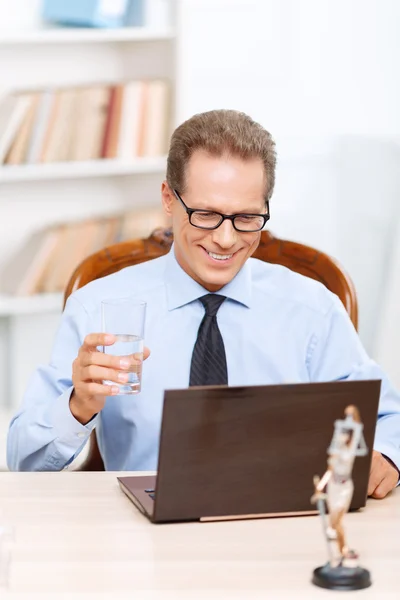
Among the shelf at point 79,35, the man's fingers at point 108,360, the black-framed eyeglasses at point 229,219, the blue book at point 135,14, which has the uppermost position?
the blue book at point 135,14

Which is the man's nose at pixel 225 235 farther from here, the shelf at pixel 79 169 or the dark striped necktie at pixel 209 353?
the shelf at pixel 79 169

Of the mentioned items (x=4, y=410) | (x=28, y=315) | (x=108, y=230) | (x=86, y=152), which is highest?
(x=86, y=152)

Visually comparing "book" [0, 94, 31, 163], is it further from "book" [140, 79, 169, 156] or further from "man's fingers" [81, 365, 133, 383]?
"man's fingers" [81, 365, 133, 383]

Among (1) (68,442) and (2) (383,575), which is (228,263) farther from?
(2) (383,575)

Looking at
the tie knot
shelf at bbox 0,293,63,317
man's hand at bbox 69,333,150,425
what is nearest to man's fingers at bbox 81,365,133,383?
man's hand at bbox 69,333,150,425

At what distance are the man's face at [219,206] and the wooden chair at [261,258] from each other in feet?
0.99

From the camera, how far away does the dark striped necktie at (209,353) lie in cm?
192

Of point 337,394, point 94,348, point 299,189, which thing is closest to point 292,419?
point 337,394

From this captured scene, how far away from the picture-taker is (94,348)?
61.8 inches

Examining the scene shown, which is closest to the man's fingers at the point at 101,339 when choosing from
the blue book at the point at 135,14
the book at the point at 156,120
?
the book at the point at 156,120

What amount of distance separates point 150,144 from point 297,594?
2734 mm

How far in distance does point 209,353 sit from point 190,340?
0.07 metres

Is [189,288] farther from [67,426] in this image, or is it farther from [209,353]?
[67,426]

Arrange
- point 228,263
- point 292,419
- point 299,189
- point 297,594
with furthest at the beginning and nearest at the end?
point 299,189 → point 228,263 → point 292,419 → point 297,594
